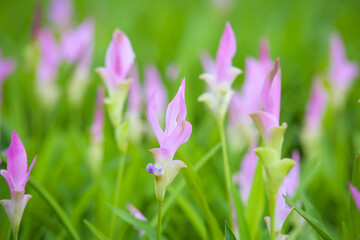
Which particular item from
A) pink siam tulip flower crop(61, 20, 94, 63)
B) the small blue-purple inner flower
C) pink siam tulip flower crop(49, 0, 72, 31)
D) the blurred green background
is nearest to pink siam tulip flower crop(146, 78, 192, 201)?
the small blue-purple inner flower

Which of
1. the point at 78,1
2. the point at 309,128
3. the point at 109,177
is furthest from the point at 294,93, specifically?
the point at 78,1

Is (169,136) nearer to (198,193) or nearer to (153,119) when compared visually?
(153,119)

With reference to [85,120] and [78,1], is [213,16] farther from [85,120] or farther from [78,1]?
[85,120]

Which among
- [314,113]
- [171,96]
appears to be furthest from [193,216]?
[171,96]

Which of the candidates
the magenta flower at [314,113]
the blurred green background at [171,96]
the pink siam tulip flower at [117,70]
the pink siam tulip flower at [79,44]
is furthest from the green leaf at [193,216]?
the pink siam tulip flower at [79,44]

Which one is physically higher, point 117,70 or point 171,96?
point 117,70
